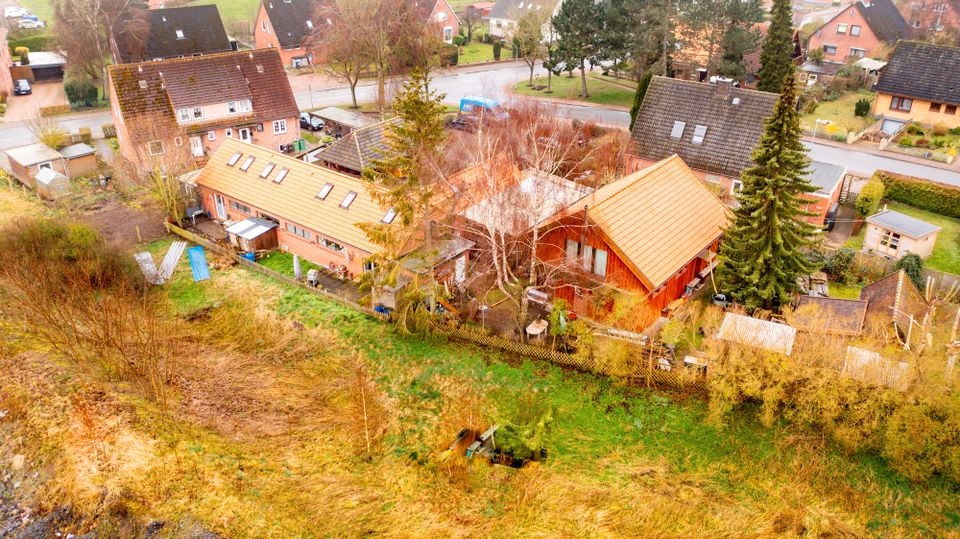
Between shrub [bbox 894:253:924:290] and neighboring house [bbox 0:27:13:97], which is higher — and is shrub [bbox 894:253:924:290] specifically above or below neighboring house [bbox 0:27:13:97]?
below

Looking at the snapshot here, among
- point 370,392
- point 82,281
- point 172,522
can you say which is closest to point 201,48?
point 82,281

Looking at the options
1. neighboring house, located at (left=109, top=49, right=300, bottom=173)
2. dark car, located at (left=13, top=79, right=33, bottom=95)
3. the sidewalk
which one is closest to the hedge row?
the sidewalk

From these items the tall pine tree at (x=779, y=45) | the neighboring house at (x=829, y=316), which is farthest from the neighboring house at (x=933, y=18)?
the neighboring house at (x=829, y=316)

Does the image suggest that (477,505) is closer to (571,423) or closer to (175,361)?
(571,423)

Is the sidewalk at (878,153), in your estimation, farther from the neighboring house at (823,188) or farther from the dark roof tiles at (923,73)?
the neighboring house at (823,188)

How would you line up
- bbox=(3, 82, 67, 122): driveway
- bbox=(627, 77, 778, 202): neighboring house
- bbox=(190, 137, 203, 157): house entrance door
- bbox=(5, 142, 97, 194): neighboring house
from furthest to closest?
bbox=(3, 82, 67, 122): driveway
bbox=(190, 137, 203, 157): house entrance door
bbox=(5, 142, 97, 194): neighboring house
bbox=(627, 77, 778, 202): neighboring house

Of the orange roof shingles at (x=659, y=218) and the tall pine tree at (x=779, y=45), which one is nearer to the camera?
the orange roof shingles at (x=659, y=218)

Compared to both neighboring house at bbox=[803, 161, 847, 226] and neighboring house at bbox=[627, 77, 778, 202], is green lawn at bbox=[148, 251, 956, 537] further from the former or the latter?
neighboring house at bbox=[627, 77, 778, 202]
